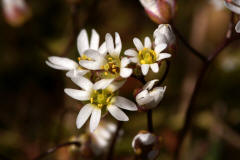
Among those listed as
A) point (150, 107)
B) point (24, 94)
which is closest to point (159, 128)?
point (24, 94)

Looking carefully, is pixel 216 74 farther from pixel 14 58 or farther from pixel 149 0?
pixel 14 58

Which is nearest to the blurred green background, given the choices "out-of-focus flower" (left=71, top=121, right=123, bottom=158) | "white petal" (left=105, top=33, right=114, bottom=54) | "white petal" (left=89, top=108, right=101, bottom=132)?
"out-of-focus flower" (left=71, top=121, right=123, bottom=158)

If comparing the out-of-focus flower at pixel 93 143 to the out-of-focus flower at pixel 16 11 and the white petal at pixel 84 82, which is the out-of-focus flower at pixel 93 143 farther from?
the out-of-focus flower at pixel 16 11

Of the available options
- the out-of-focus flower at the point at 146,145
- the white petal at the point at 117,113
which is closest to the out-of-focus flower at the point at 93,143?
the out-of-focus flower at the point at 146,145

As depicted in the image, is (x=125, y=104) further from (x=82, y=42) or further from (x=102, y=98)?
(x=82, y=42)

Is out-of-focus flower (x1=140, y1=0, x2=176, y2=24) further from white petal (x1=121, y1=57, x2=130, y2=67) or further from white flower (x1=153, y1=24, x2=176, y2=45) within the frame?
white petal (x1=121, y1=57, x2=130, y2=67)

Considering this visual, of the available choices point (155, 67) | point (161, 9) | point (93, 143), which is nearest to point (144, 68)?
point (155, 67)
